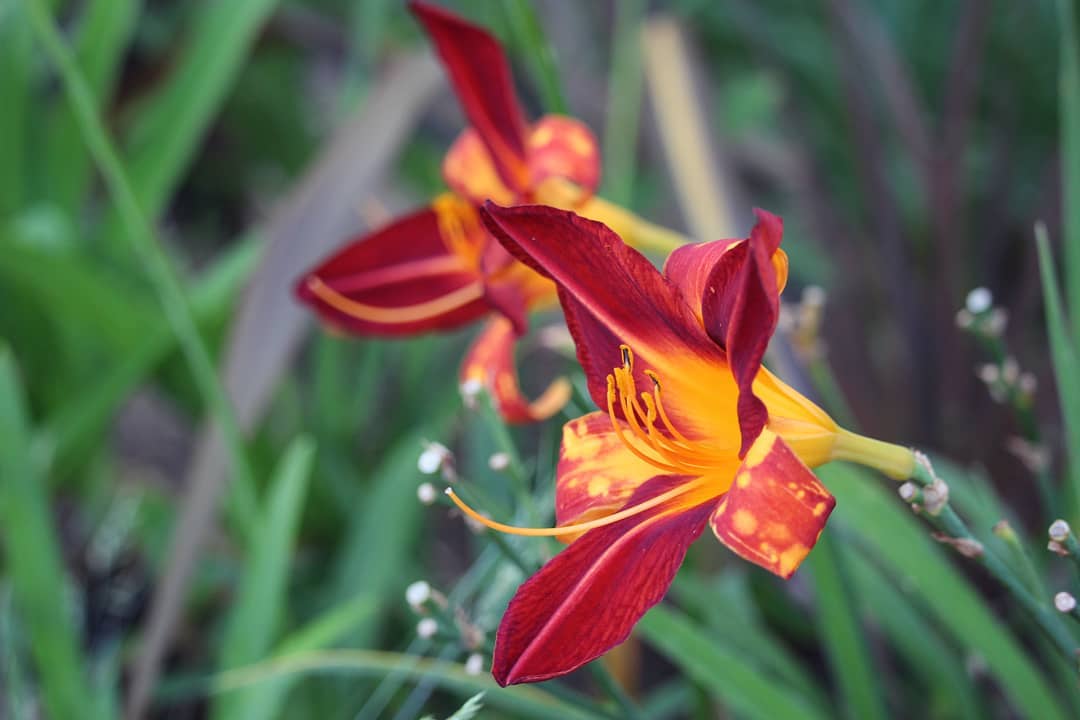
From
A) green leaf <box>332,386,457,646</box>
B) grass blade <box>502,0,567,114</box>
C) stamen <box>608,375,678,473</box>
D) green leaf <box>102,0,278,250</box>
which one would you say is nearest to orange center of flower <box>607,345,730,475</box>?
stamen <box>608,375,678,473</box>

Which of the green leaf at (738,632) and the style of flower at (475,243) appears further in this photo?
the green leaf at (738,632)

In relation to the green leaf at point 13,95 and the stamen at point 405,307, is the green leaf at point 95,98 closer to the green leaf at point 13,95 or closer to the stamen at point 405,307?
the green leaf at point 13,95

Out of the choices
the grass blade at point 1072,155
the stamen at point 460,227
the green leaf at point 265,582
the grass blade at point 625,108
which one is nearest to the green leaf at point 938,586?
the grass blade at point 1072,155

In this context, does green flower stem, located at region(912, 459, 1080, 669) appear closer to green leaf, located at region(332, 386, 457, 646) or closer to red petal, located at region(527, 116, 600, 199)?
red petal, located at region(527, 116, 600, 199)

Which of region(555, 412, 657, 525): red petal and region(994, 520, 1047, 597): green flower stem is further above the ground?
region(555, 412, 657, 525): red petal

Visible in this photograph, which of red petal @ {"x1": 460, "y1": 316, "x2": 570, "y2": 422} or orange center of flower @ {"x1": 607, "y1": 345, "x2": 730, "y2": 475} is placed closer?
orange center of flower @ {"x1": 607, "y1": 345, "x2": 730, "y2": 475}

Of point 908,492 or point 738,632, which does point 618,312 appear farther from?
point 738,632

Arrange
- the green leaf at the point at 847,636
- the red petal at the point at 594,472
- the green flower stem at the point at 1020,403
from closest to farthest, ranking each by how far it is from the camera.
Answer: the red petal at the point at 594,472
the green flower stem at the point at 1020,403
the green leaf at the point at 847,636

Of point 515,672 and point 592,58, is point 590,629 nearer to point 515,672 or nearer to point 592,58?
point 515,672
